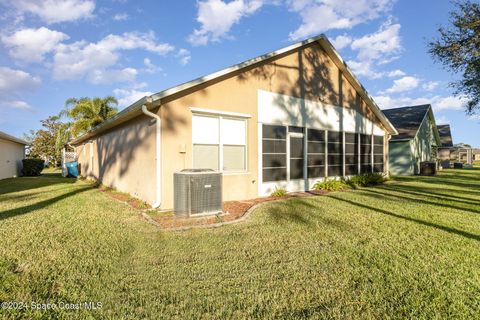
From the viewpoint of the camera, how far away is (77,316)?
2299mm

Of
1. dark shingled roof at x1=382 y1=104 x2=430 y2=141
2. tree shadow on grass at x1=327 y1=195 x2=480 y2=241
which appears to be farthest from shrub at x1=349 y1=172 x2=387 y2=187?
dark shingled roof at x1=382 y1=104 x2=430 y2=141

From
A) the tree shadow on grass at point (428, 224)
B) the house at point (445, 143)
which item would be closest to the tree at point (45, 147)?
the tree shadow on grass at point (428, 224)

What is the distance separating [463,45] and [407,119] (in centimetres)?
745

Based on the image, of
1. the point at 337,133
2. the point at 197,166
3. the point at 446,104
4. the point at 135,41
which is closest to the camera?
the point at 197,166

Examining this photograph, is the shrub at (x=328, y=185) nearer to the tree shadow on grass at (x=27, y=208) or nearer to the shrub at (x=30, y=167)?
the tree shadow on grass at (x=27, y=208)

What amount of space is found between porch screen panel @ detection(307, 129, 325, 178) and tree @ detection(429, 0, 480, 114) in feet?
37.0

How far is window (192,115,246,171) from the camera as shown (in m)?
7.30

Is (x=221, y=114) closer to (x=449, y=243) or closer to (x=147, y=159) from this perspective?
(x=147, y=159)

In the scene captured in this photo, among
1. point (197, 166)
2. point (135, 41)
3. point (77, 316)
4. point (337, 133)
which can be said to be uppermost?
point (135, 41)

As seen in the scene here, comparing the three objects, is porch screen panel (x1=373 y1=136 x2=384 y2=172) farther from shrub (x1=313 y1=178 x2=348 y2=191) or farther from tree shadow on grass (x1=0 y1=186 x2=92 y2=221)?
tree shadow on grass (x1=0 y1=186 x2=92 y2=221)

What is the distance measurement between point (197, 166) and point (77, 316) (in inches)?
202

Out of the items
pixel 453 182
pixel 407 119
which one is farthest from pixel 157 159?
pixel 407 119

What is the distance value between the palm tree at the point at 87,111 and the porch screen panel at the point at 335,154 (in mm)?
20315

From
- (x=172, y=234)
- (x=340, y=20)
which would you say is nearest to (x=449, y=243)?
(x=172, y=234)
